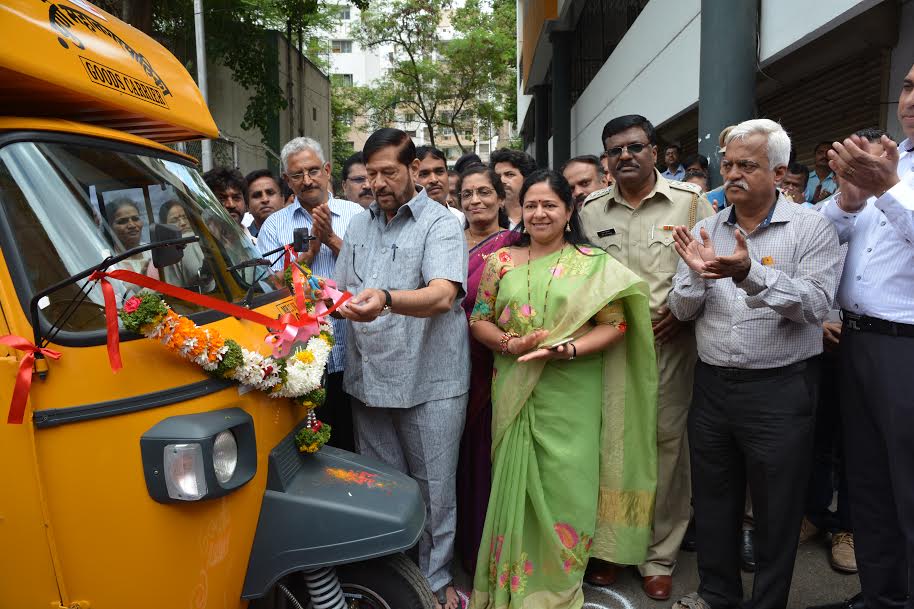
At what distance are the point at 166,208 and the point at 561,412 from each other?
1.90m

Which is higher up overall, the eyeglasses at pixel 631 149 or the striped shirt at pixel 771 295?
the eyeglasses at pixel 631 149

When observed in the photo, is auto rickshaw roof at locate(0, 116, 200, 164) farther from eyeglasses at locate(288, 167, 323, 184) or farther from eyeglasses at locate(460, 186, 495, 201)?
eyeglasses at locate(460, 186, 495, 201)

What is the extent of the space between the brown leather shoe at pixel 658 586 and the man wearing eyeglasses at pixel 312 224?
5.59 feet

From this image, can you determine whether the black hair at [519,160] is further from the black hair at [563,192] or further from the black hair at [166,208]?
the black hair at [166,208]

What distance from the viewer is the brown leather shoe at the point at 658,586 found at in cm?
344

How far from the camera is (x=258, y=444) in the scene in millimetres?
2254

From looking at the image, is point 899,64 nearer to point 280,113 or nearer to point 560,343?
point 560,343

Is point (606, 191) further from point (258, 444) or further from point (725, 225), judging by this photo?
point (258, 444)

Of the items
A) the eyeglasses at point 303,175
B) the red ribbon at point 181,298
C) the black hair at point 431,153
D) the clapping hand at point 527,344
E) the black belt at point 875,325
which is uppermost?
the black hair at point 431,153

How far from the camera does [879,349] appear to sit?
2672 mm

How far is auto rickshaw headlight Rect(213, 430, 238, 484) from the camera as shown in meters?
2.07

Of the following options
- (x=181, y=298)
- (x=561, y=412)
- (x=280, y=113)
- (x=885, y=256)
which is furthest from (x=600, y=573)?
(x=280, y=113)

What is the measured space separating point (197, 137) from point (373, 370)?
1315mm

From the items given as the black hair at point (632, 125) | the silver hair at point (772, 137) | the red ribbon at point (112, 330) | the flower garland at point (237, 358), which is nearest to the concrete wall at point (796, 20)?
the black hair at point (632, 125)
